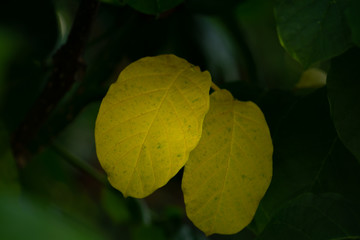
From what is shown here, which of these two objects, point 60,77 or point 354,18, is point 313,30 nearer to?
point 354,18

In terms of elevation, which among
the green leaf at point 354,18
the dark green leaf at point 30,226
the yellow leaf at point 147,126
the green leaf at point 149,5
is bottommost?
the green leaf at point 354,18

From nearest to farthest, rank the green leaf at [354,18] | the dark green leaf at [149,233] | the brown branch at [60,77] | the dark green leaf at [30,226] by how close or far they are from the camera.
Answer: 1. the dark green leaf at [30,226]
2. the green leaf at [354,18]
3. the brown branch at [60,77]
4. the dark green leaf at [149,233]

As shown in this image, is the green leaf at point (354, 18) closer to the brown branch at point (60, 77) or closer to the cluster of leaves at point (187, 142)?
the cluster of leaves at point (187, 142)

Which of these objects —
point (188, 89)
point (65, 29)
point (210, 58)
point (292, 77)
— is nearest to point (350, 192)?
point (188, 89)

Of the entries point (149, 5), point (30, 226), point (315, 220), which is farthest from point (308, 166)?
point (30, 226)

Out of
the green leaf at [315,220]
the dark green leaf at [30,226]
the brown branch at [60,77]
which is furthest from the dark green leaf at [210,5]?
the dark green leaf at [30,226]

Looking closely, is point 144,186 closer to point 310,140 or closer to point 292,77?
point 310,140
